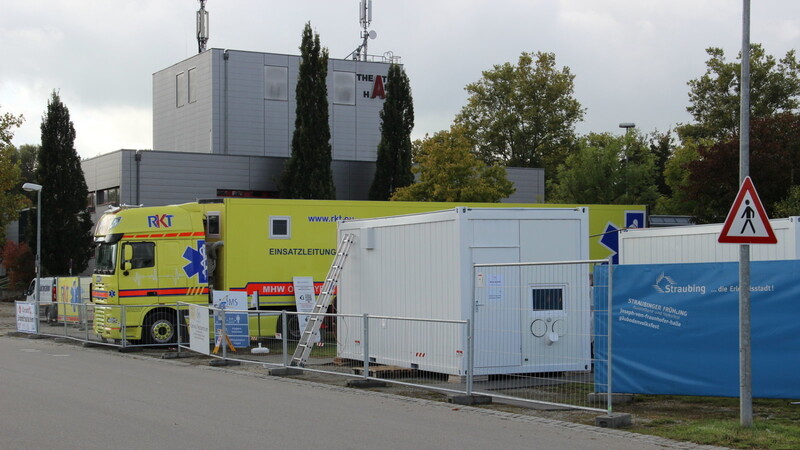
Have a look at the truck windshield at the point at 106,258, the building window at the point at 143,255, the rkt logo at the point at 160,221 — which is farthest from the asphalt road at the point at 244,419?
the rkt logo at the point at 160,221

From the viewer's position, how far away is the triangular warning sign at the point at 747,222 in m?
10.1

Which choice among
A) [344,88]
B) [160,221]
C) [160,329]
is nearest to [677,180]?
[344,88]

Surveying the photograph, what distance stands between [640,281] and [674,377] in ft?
4.06

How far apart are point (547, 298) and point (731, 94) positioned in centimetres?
5495

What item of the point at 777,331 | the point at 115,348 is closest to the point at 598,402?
the point at 777,331

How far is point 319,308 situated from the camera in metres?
18.3

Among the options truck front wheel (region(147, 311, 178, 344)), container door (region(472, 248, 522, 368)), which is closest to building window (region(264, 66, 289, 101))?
truck front wheel (region(147, 311, 178, 344))

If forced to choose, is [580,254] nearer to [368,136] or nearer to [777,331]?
[777,331]

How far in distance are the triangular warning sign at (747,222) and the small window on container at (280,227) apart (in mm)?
14489

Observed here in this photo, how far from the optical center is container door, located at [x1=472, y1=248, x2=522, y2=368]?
13719 millimetres

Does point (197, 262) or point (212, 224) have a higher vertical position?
point (212, 224)

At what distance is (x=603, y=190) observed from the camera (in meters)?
47.8

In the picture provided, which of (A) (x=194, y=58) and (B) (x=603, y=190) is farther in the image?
(A) (x=194, y=58)

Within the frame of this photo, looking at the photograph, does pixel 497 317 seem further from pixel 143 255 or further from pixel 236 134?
pixel 236 134
